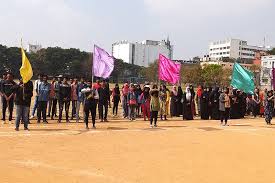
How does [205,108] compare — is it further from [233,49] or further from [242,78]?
[233,49]

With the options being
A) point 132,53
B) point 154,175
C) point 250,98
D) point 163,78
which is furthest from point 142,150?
Result: point 132,53

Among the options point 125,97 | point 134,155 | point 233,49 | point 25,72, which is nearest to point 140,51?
point 233,49

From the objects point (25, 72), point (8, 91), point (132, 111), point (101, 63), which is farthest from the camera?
point (132, 111)

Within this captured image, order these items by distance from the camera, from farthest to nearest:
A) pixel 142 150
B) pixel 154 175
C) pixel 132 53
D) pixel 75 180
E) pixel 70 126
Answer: pixel 132 53, pixel 70 126, pixel 142 150, pixel 154 175, pixel 75 180

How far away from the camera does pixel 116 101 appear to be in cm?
2123

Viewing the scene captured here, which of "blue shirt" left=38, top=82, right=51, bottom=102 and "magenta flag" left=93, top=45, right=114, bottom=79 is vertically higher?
"magenta flag" left=93, top=45, right=114, bottom=79

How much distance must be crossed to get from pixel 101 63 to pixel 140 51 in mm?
158542

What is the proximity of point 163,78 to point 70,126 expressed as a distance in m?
6.86

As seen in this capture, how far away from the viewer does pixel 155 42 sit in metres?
181

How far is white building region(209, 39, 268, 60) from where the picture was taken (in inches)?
6959

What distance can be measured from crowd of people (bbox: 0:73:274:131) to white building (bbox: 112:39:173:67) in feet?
488

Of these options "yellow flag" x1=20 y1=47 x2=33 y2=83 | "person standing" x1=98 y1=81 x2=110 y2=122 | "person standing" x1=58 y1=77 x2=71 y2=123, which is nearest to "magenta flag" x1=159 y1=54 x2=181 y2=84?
"person standing" x1=98 y1=81 x2=110 y2=122

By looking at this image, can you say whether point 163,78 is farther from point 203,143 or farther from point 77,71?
point 77,71

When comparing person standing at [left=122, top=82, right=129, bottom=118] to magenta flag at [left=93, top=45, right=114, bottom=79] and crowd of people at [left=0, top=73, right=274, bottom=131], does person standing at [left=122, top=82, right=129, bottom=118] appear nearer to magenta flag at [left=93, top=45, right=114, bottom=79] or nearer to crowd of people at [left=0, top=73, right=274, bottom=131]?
crowd of people at [left=0, top=73, right=274, bottom=131]
